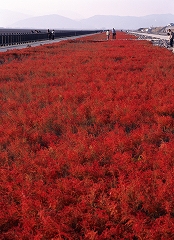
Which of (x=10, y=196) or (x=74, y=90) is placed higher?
(x=74, y=90)

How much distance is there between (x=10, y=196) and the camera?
14.5 ft

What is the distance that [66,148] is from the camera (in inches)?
233

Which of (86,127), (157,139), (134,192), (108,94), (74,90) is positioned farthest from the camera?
(74,90)

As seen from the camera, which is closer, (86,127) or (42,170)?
(42,170)

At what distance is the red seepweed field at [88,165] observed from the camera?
3.74 meters

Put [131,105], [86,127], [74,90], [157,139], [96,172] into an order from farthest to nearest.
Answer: [74,90] → [131,105] → [86,127] → [157,139] → [96,172]

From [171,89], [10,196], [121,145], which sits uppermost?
[171,89]

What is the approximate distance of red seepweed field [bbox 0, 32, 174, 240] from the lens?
374 cm

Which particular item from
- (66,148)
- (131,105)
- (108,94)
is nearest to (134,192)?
(66,148)

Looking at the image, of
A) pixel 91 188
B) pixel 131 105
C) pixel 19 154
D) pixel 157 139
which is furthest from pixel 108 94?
pixel 91 188

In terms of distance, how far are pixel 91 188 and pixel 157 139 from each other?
104 inches

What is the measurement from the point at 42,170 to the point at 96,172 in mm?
963

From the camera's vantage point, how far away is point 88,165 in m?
5.16

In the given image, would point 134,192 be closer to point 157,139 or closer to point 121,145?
point 121,145
